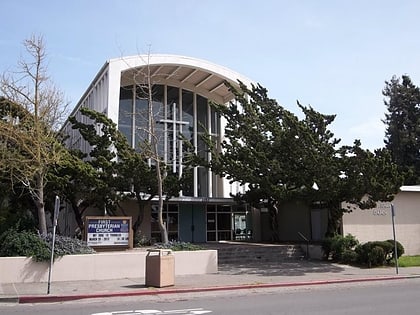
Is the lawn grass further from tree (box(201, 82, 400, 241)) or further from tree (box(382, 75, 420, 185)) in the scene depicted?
tree (box(382, 75, 420, 185))

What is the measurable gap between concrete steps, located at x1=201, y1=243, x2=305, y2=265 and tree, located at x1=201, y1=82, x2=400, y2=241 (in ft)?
7.72

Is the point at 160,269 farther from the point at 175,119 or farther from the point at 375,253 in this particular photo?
the point at 175,119

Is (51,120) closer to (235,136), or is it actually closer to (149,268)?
(149,268)

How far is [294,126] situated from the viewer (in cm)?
2198

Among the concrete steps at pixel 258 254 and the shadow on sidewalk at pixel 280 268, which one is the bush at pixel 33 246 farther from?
the concrete steps at pixel 258 254

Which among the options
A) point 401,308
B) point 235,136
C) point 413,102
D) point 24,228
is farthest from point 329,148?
point 413,102

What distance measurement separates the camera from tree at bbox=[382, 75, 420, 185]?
5172 cm

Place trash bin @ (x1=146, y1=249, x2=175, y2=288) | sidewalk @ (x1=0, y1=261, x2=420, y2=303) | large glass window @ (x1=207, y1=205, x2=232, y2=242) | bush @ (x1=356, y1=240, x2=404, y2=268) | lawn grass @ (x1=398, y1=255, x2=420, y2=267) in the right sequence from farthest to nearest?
1. large glass window @ (x1=207, y1=205, x2=232, y2=242)
2. lawn grass @ (x1=398, y1=255, x2=420, y2=267)
3. bush @ (x1=356, y1=240, x2=404, y2=268)
4. trash bin @ (x1=146, y1=249, x2=175, y2=288)
5. sidewalk @ (x1=0, y1=261, x2=420, y2=303)

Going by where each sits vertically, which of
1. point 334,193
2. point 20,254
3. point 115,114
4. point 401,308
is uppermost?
point 115,114

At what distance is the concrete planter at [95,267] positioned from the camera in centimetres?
1617

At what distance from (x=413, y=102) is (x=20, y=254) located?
160ft

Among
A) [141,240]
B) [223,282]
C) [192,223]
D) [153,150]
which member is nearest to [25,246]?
[223,282]

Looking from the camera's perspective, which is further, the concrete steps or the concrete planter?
the concrete steps

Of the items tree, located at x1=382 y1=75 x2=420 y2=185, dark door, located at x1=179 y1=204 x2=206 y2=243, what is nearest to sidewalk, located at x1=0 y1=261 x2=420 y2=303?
dark door, located at x1=179 y1=204 x2=206 y2=243
